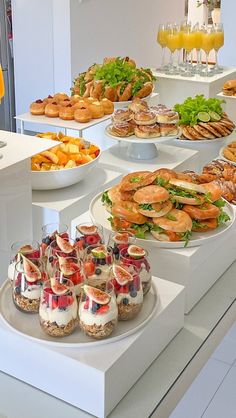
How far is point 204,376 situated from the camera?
85.9 inches

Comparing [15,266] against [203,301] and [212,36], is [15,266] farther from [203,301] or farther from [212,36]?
[212,36]

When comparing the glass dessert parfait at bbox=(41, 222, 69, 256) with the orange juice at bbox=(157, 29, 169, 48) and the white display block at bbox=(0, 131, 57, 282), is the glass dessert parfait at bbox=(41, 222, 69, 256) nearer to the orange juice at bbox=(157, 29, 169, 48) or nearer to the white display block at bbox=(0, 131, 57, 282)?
the white display block at bbox=(0, 131, 57, 282)

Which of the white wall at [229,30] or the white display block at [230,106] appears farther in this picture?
the white wall at [229,30]

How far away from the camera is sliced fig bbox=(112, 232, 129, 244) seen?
3.69 feet

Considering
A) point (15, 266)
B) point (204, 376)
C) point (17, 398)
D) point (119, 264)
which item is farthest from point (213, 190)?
point (204, 376)

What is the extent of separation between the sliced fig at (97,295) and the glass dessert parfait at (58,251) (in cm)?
10

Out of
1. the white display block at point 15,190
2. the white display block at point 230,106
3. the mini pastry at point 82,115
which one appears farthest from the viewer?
the white display block at point 230,106

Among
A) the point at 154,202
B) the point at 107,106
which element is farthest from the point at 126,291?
the point at 107,106

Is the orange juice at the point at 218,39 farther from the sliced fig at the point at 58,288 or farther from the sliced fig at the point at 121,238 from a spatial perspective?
the sliced fig at the point at 58,288

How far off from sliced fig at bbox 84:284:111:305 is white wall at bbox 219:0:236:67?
359 cm

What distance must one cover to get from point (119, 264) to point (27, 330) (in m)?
0.19

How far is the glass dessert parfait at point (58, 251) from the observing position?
1045mm

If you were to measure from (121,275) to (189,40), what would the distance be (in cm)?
194

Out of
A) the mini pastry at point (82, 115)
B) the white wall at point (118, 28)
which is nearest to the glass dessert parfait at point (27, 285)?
the mini pastry at point (82, 115)
